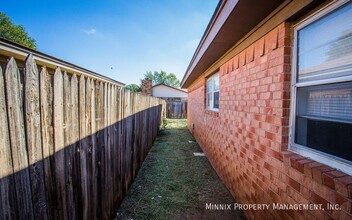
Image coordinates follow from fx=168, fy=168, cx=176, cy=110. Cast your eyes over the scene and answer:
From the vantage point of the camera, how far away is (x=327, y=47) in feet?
5.04

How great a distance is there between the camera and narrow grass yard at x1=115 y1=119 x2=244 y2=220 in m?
2.76

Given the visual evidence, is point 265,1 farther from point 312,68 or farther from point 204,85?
point 204,85

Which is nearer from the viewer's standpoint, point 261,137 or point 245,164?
point 261,137

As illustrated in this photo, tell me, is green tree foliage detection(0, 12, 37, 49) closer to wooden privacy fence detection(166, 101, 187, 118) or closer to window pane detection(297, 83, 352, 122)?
wooden privacy fence detection(166, 101, 187, 118)

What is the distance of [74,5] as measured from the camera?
27.7 ft

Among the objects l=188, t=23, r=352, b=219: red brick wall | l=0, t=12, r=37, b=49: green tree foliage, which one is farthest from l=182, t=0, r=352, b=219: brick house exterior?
l=0, t=12, r=37, b=49: green tree foliage

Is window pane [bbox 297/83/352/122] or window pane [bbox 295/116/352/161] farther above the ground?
window pane [bbox 297/83/352/122]

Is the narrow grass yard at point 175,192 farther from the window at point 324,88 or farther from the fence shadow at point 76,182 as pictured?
the window at point 324,88

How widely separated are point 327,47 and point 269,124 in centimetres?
99

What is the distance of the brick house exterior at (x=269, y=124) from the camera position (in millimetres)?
1409

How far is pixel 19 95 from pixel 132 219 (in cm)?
235

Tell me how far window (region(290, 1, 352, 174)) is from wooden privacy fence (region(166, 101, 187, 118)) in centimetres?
1727

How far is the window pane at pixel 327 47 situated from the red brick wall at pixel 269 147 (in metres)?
0.16

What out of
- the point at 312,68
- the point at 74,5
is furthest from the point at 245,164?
the point at 74,5
